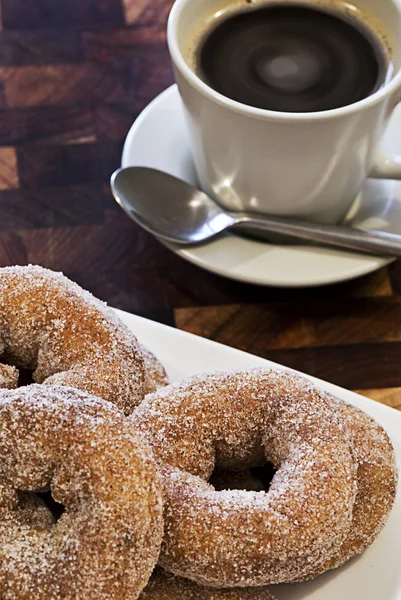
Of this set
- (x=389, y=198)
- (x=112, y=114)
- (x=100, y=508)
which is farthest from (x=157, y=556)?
(x=112, y=114)

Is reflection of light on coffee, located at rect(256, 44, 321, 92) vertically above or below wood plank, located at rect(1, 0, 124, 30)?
above

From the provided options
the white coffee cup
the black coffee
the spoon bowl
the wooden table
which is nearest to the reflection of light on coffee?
the black coffee

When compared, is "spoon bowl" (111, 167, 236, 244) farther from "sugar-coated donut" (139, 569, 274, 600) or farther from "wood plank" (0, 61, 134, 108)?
"sugar-coated donut" (139, 569, 274, 600)

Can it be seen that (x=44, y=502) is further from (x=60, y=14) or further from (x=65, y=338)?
(x=60, y=14)

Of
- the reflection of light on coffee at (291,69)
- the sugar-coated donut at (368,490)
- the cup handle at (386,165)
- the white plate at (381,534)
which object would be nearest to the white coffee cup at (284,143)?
the cup handle at (386,165)

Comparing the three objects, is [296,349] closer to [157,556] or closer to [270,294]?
[270,294]

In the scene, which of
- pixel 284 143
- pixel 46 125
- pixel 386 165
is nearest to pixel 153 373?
pixel 284 143
